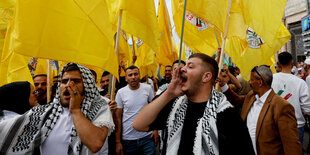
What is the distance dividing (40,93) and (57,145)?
1814 mm

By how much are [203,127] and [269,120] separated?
1.20 metres

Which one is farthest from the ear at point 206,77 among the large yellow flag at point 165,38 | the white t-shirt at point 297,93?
the large yellow flag at point 165,38

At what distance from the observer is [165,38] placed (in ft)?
17.3

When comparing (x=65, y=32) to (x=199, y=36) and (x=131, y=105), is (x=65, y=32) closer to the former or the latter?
(x=131, y=105)

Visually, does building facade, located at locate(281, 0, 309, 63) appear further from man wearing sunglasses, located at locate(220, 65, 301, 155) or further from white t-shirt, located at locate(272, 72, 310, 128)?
man wearing sunglasses, located at locate(220, 65, 301, 155)

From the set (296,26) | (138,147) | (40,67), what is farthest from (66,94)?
(296,26)

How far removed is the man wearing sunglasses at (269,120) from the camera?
7.12 feet

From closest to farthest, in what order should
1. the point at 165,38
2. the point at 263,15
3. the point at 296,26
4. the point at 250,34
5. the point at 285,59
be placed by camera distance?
the point at 263,15 → the point at 285,59 → the point at 250,34 → the point at 165,38 → the point at 296,26

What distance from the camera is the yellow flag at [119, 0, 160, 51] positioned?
2.63 meters

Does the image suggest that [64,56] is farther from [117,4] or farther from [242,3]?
[242,3]

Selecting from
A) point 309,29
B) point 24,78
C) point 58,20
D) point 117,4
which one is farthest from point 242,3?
point 309,29

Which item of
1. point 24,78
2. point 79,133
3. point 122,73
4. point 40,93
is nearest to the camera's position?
point 79,133

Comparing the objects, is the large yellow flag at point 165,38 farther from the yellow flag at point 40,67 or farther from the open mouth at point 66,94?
the open mouth at point 66,94

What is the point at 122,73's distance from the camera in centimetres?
571
